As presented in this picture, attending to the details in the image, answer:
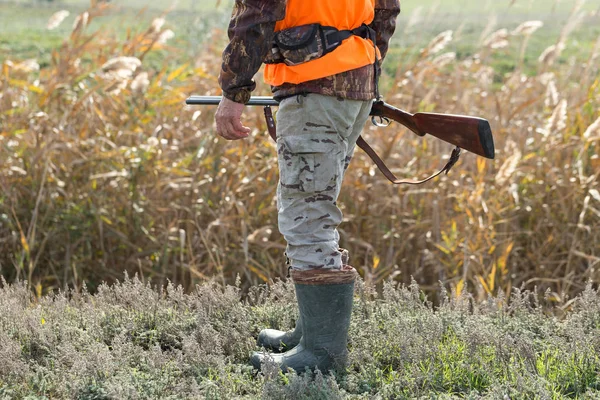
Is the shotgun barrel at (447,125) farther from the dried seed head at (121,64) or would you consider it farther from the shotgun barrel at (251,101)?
the dried seed head at (121,64)

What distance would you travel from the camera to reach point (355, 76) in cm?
344

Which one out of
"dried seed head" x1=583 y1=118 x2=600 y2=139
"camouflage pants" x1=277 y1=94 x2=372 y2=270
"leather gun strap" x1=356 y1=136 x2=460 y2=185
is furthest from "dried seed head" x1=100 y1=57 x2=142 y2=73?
"dried seed head" x1=583 y1=118 x2=600 y2=139

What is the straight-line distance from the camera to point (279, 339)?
13.0 ft

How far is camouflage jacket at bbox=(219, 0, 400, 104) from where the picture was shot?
10.5 ft

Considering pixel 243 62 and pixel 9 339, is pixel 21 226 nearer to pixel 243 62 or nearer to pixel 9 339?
pixel 9 339

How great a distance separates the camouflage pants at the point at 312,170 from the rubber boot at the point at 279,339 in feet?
1.47

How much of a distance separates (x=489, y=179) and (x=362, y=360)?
205cm

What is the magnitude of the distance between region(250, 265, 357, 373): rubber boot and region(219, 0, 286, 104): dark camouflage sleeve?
798 millimetres

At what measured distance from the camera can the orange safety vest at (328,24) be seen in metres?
3.29

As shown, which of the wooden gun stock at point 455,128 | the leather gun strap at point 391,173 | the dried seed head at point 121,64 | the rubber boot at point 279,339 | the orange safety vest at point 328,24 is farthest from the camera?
the dried seed head at point 121,64

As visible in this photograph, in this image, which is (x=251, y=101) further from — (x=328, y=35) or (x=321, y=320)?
(x=321, y=320)

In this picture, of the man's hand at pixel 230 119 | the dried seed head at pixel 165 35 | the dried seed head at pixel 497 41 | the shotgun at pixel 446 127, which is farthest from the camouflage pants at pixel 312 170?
the dried seed head at pixel 497 41

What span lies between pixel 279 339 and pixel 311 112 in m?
1.12

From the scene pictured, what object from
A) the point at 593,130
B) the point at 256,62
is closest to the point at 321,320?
the point at 256,62
